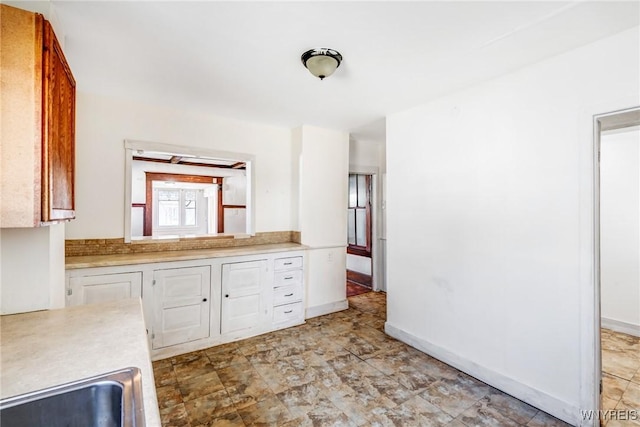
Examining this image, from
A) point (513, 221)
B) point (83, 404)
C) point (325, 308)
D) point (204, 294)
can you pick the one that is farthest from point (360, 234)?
point (83, 404)

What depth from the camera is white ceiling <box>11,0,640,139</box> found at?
5.14 feet

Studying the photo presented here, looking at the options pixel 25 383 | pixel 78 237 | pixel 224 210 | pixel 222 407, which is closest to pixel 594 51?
pixel 25 383

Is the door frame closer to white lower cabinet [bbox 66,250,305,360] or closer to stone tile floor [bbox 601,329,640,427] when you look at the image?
white lower cabinet [bbox 66,250,305,360]

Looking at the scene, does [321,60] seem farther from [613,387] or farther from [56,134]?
[613,387]

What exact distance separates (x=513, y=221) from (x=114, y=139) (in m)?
3.71

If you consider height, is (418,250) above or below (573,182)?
below

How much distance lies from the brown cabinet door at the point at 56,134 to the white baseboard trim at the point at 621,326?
4.97 metres

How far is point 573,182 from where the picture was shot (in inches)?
75.4

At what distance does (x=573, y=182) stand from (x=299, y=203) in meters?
2.76

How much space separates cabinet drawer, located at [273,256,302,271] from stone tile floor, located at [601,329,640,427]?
2.85 metres

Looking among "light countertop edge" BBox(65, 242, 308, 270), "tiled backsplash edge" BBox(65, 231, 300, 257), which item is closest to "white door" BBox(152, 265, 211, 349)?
"light countertop edge" BBox(65, 242, 308, 270)

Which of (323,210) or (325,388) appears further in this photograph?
(323,210)

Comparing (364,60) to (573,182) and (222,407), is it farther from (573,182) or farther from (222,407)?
(222,407)

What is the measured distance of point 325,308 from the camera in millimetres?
3918
